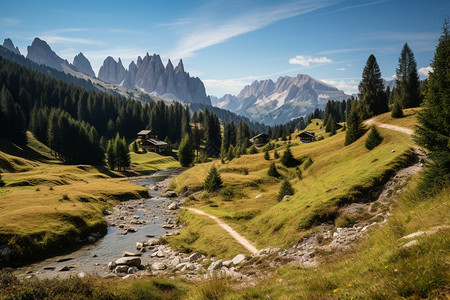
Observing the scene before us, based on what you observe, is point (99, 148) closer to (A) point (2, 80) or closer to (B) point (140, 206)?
(B) point (140, 206)

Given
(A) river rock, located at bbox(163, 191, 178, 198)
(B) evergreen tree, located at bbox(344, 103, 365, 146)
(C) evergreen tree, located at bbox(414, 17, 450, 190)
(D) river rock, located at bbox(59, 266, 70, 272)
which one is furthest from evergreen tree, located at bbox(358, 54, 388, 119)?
(D) river rock, located at bbox(59, 266, 70, 272)

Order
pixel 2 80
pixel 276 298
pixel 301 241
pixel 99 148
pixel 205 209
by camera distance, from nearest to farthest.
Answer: pixel 276 298 < pixel 301 241 < pixel 205 209 < pixel 99 148 < pixel 2 80

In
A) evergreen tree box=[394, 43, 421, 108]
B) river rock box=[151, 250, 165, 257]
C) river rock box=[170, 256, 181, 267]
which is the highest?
evergreen tree box=[394, 43, 421, 108]

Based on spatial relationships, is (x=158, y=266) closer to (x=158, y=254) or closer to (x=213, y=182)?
(x=158, y=254)

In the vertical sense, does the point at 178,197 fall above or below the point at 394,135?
below

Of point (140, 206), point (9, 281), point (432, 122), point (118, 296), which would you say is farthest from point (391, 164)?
point (140, 206)

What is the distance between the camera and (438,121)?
58.7 feet

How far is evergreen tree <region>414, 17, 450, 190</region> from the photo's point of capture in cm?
1703

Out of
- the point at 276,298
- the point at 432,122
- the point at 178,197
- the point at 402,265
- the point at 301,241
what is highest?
the point at 432,122

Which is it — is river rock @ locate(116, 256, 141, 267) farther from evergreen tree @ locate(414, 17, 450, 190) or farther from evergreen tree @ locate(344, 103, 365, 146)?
evergreen tree @ locate(344, 103, 365, 146)

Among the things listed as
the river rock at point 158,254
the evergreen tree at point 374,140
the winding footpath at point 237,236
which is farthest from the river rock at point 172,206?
the evergreen tree at point 374,140

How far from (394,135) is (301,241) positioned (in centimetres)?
3279

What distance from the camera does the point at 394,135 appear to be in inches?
1714

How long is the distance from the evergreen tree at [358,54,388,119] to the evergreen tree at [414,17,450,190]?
67.2 m
